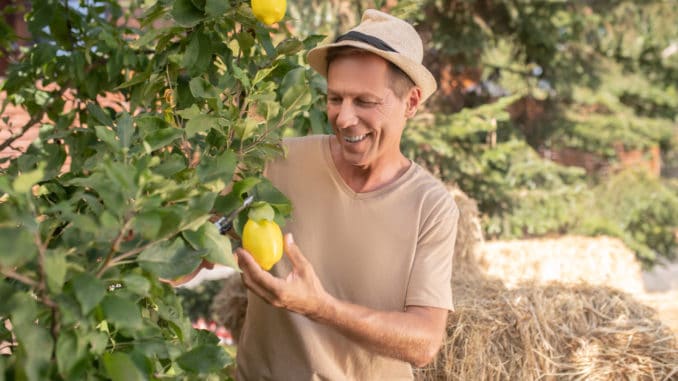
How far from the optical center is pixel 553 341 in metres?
2.91

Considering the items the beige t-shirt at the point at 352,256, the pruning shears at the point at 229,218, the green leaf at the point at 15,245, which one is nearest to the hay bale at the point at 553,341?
the beige t-shirt at the point at 352,256

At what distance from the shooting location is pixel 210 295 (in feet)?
20.6

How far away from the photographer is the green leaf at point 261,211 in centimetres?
124

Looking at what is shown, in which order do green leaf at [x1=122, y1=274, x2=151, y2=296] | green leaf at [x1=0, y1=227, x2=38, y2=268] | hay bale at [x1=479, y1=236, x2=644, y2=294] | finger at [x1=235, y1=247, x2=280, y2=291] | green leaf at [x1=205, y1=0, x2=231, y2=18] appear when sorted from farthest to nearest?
1. hay bale at [x1=479, y1=236, x2=644, y2=294]
2. green leaf at [x1=205, y1=0, x2=231, y2=18]
3. finger at [x1=235, y1=247, x2=280, y2=291]
4. green leaf at [x1=122, y1=274, x2=151, y2=296]
5. green leaf at [x1=0, y1=227, x2=38, y2=268]

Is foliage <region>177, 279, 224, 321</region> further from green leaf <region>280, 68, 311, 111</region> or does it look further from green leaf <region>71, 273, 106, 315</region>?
green leaf <region>71, 273, 106, 315</region>

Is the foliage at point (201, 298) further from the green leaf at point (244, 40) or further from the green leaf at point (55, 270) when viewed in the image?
the green leaf at point (55, 270)

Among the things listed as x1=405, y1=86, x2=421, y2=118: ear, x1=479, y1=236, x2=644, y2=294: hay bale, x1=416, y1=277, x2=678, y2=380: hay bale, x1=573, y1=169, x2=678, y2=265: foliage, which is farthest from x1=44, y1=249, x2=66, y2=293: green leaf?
x1=573, y1=169, x2=678, y2=265: foliage

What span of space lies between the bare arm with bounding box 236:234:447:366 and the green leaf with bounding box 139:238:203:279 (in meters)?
0.27

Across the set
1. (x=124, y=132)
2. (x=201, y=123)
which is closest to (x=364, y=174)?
(x=201, y=123)

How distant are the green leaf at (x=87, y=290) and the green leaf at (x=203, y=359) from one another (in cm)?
25

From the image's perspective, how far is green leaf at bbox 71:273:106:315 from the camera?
2.85ft

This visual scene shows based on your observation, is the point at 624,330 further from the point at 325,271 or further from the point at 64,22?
the point at 64,22

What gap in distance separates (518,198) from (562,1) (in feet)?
5.70

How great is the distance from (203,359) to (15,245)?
368mm
